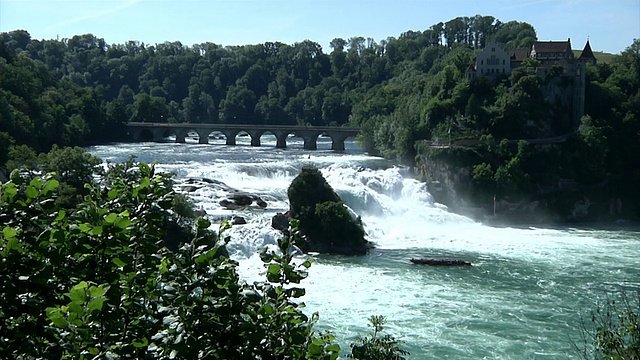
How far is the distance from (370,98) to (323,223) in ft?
198

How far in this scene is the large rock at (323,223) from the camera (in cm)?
3547

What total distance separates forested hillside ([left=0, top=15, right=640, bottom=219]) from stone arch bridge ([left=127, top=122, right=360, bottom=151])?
353 cm

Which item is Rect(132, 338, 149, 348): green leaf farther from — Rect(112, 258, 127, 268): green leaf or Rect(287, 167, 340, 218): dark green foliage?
Rect(287, 167, 340, 218): dark green foliage

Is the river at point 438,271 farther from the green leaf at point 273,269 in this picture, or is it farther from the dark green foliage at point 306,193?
the green leaf at point 273,269

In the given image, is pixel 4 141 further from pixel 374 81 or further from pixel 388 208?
pixel 374 81

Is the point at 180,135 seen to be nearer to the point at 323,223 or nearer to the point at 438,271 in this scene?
the point at 323,223

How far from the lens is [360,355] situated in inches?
291

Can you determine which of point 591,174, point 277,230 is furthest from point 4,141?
point 591,174

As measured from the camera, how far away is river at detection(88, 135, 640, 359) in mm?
22891

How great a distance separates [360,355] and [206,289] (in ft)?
8.03

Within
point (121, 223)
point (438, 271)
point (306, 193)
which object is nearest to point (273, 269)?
point (121, 223)

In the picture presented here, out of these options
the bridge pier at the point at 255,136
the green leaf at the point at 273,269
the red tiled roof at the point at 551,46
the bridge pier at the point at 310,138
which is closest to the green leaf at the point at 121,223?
the green leaf at the point at 273,269

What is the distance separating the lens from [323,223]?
35.6 meters

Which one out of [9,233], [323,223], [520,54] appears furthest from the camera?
[520,54]
